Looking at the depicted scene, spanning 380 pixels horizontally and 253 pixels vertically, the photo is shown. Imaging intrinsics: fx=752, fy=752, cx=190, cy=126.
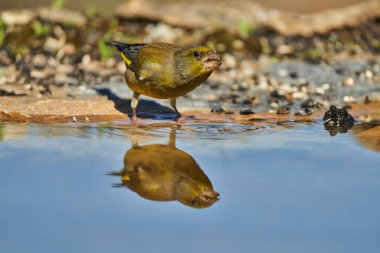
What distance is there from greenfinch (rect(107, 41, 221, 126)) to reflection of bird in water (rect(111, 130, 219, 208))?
122 cm

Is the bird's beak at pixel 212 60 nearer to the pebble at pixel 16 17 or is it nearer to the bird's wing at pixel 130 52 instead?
the bird's wing at pixel 130 52

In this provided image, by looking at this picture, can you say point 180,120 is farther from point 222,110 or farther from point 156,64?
point 222,110

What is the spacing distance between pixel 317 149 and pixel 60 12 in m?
6.15

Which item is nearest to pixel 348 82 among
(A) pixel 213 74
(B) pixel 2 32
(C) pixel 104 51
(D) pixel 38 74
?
(A) pixel 213 74

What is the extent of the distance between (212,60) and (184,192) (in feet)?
7.26

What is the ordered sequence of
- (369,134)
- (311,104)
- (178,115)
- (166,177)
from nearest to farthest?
(166,177), (369,134), (178,115), (311,104)

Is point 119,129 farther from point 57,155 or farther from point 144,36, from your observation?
point 144,36

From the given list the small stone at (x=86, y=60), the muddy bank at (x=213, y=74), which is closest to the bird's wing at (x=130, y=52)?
the muddy bank at (x=213, y=74)

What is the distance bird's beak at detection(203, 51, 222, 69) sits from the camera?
5855 mm

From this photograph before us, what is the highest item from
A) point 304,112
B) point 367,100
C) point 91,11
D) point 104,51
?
point 91,11

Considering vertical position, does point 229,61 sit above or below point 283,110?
above

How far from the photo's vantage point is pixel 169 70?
6105 millimetres

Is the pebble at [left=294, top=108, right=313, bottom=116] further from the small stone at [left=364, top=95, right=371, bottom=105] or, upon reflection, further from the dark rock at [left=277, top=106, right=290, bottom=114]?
the small stone at [left=364, top=95, right=371, bottom=105]

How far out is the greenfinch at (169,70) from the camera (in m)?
5.98
